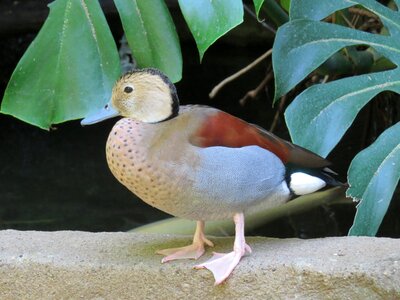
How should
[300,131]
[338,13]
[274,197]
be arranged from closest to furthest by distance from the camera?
[274,197] < [300,131] < [338,13]

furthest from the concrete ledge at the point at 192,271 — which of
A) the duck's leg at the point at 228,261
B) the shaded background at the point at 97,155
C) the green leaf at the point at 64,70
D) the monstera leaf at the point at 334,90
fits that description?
the shaded background at the point at 97,155

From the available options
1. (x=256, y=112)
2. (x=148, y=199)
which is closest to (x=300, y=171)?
(x=148, y=199)

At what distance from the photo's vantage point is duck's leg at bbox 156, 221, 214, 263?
165 cm

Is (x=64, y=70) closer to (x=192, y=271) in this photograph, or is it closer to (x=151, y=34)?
(x=151, y=34)

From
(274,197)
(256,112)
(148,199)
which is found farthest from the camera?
(256,112)

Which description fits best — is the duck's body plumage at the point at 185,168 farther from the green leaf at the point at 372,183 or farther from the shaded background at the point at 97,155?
the shaded background at the point at 97,155

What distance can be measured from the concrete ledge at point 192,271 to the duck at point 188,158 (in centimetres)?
5

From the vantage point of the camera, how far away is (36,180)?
3.55 m

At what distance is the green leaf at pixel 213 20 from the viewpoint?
1.59 meters

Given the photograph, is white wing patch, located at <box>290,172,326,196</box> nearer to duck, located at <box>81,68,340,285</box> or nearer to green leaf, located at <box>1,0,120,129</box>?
duck, located at <box>81,68,340,285</box>

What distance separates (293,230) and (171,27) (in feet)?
4.45

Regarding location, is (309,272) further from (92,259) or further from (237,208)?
(92,259)

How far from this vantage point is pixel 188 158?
4.91 feet

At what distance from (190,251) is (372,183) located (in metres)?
0.42
